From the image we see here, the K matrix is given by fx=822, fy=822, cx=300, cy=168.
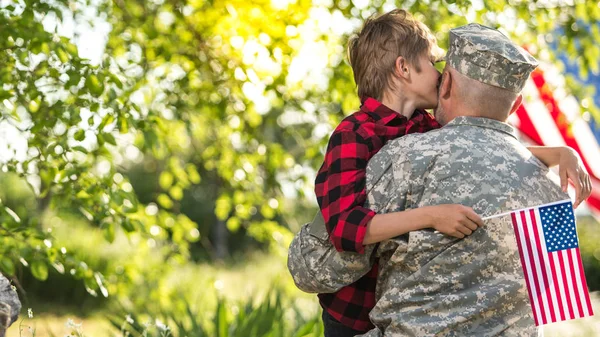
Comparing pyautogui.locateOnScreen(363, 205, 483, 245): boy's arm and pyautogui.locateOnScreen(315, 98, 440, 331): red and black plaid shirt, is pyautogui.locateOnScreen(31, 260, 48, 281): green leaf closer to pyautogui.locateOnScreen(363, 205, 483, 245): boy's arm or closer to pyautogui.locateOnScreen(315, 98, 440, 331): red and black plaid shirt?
pyautogui.locateOnScreen(315, 98, 440, 331): red and black plaid shirt

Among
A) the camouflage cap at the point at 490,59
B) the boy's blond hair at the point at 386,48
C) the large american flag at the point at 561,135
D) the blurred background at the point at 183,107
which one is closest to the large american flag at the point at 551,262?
the camouflage cap at the point at 490,59

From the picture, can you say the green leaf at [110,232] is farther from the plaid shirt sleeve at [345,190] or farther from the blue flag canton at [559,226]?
the blue flag canton at [559,226]

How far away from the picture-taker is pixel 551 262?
95.4 inches

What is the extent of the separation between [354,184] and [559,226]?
62 centimetres

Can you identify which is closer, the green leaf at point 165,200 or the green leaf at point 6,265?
the green leaf at point 6,265

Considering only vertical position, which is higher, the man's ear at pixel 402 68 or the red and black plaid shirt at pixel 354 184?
the man's ear at pixel 402 68

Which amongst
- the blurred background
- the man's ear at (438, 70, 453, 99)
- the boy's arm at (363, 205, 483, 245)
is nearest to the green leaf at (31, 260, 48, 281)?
the blurred background

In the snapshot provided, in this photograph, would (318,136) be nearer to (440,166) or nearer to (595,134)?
(440,166)

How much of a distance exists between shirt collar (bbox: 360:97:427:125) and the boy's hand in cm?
44

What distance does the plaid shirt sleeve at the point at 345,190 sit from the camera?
239 centimetres

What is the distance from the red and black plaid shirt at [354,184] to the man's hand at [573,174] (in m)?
0.42

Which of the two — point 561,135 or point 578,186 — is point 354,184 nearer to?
point 578,186

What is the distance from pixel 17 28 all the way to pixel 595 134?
6901 mm

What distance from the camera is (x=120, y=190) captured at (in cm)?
398
